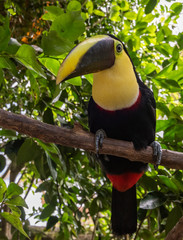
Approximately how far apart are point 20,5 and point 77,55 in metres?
0.89

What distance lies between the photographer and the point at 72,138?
816 mm

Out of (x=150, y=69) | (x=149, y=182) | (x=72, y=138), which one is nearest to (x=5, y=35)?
(x=72, y=138)

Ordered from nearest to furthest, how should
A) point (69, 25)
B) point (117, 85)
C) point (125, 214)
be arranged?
point (69, 25) < point (117, 85) < point (125, 214)

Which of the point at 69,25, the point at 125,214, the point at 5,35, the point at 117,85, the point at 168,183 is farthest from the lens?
the point at 125,214

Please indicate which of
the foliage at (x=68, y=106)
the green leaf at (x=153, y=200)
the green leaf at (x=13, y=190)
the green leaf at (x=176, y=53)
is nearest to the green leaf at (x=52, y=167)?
the foliage at (x=68, y=106)

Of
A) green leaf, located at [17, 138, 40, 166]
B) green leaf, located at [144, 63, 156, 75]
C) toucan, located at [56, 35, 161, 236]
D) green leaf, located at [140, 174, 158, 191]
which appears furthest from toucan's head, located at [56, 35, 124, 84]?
green leaf, located at [140, 174, 158, 191]

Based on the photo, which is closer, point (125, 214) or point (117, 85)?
point (117, 85)

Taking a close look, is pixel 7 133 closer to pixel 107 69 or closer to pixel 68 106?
pixel 68 106

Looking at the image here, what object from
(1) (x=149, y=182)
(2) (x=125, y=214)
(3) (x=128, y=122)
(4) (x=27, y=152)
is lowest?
(2) (x=125, y=214)

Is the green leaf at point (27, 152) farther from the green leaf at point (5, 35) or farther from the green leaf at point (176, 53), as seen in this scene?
the green leaf at point (176, 53)

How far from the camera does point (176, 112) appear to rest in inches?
44.9

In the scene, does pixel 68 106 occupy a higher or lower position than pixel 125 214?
higher

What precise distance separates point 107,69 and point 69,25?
21 cm

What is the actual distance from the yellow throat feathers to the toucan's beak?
33mm
